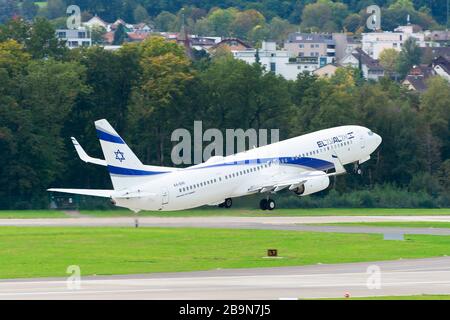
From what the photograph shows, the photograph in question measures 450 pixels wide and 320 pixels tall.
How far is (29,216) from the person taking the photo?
→ 120 m

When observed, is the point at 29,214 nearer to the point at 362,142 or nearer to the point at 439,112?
the point at 362,142

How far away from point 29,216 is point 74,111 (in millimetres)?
27692

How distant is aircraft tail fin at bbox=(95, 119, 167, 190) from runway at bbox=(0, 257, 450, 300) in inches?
940

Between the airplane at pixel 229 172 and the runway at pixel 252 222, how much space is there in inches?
68.5

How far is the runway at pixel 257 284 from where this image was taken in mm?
65000

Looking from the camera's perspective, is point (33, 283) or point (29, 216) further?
point (29, 216)

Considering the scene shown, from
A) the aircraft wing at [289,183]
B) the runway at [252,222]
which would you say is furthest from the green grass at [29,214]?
the aircraft wing at [289,183]

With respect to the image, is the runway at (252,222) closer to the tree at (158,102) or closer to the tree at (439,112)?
the tree at (158,102)

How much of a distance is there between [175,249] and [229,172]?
22351 mm

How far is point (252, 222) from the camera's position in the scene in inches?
4316

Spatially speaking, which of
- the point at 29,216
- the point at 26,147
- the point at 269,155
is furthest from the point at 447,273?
the point at 26,147

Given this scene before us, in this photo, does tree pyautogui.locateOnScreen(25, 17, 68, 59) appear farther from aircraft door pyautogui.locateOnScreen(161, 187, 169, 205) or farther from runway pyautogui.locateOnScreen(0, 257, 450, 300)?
runway pyautogui.locateOnScreen(0, 257, 450, 300)

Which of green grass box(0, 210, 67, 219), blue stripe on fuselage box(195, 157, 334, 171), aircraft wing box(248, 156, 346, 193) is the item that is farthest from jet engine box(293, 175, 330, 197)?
green grass box(0, 210, 67, 219)
